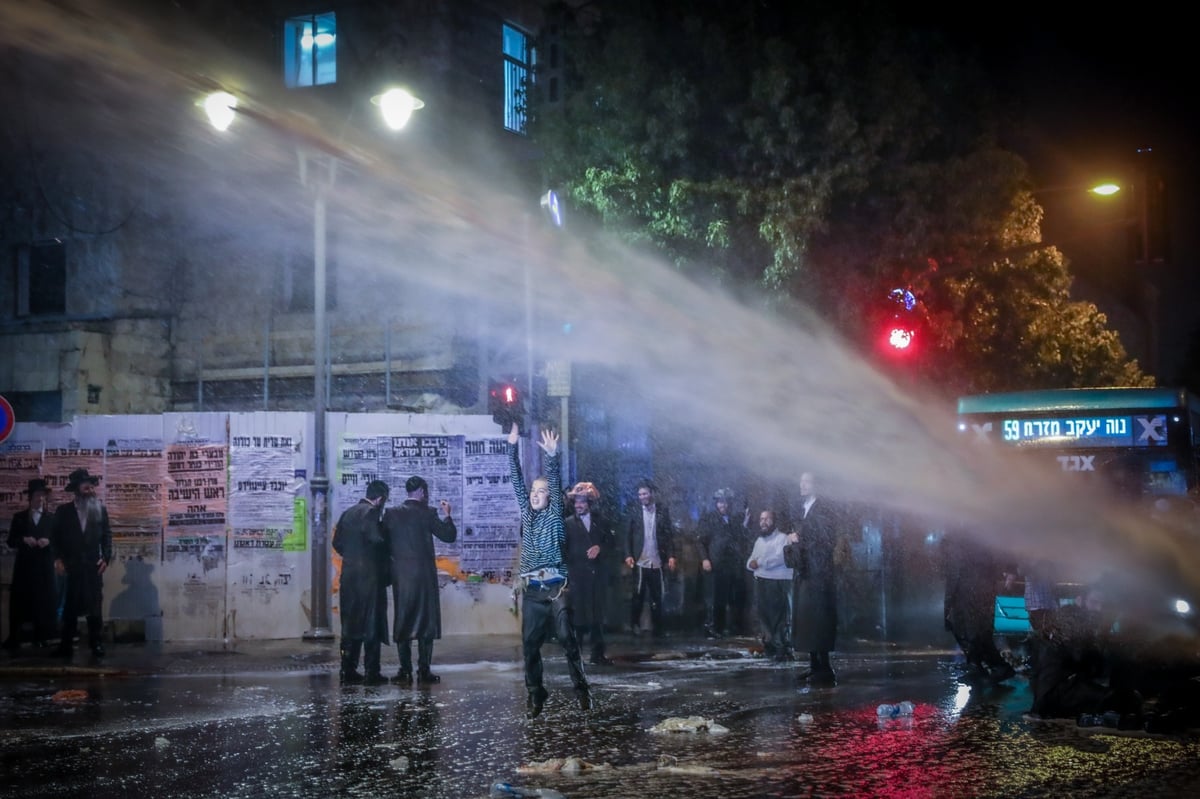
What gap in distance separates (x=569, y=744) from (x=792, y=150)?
11.2 metres

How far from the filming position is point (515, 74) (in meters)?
23.3

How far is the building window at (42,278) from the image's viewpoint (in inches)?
922

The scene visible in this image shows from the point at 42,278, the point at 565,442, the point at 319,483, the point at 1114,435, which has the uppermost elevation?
the point at 42,278

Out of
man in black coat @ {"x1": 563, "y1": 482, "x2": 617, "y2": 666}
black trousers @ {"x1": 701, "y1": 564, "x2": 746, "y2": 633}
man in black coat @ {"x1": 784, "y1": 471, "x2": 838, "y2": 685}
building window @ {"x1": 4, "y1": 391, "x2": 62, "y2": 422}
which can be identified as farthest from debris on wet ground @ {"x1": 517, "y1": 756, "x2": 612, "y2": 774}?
building window @ {"x1": 4, "y1": 391, "x2": 62, "y2": 422}

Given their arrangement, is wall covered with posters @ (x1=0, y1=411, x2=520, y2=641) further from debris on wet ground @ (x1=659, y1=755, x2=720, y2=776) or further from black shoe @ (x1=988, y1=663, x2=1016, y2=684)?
debris on wet ground @ (x1=659, y1=755, x2=720, y2=776)

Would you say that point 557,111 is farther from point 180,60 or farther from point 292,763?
point 292,763

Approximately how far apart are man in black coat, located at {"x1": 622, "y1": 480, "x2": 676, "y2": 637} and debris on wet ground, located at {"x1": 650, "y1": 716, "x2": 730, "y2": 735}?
24.1 ft

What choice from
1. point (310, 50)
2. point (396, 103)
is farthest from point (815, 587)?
point (310, 50)

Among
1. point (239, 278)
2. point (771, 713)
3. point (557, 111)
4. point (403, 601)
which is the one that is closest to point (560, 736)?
point (771, 713)

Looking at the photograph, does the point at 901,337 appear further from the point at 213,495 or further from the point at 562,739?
the point at 562,739

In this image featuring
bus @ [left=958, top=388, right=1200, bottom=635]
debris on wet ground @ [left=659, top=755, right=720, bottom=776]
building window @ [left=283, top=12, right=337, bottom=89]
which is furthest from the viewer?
building window @ [left=283, top=12, right=337, bottom=89]

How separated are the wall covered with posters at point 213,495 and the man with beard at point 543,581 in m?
6.69

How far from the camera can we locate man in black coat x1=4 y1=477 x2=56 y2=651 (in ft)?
51.4

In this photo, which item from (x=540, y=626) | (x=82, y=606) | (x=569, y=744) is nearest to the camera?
(x=569, y=744)
